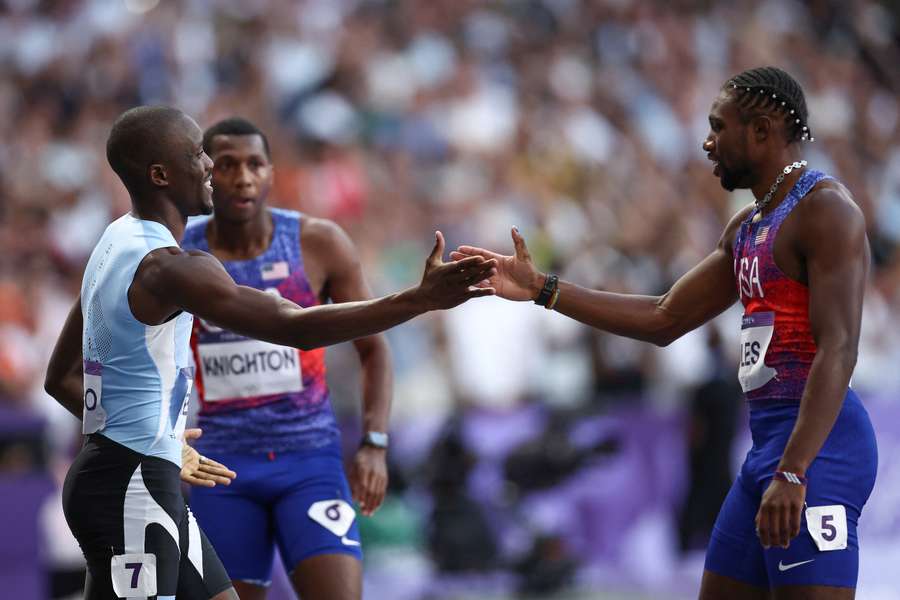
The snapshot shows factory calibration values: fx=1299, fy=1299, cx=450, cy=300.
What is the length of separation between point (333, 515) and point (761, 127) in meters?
2.49

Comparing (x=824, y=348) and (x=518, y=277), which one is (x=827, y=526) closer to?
(x=824, y=348)

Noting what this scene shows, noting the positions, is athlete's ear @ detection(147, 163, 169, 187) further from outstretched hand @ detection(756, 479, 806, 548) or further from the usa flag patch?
outstretched hand @ detection(756, 479, 806, 548)

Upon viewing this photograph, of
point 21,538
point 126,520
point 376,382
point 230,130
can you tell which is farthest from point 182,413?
point 21,538

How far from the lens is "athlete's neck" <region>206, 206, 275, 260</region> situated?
20.0ft

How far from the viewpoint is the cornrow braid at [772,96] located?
4965 millimetres

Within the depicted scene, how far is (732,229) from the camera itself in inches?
210

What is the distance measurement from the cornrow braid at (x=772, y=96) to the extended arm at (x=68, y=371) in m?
2.71

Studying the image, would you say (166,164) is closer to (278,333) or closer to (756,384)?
(278,333)

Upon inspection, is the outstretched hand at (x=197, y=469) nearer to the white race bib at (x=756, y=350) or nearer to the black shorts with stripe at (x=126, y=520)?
the black shorts with stripe at (x=126, y=520)

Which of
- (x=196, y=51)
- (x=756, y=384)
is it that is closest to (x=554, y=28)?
(x=196, y=51)

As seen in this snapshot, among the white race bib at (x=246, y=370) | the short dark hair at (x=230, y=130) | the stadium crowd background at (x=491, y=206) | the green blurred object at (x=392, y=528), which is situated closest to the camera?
the white race bib at (x=246, y=370)

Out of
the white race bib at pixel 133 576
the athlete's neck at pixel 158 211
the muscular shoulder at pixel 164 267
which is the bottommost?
the white race bib at pixel 133 576

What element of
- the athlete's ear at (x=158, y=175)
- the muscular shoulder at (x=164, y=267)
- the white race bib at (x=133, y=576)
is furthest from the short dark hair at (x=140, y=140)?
the white race bib at (x=133, y=576)

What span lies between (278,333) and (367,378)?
1796 millimetres
